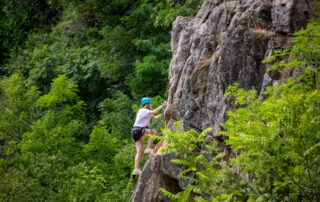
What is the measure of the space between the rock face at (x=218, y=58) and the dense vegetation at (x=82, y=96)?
606 centimetres

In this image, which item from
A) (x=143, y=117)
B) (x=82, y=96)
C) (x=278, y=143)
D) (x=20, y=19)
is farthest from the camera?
(x=20, y=19)

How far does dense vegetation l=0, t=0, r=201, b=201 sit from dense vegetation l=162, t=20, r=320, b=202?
959 cm

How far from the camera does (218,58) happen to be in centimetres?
1359

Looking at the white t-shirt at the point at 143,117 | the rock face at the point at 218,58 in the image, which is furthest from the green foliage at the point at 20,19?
the rock face at the point at 218,58

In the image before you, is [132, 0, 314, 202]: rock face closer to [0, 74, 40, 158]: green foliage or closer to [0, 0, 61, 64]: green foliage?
[0, 74, 40, 158]: green foliage

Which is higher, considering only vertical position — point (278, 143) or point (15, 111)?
point (278, 143)

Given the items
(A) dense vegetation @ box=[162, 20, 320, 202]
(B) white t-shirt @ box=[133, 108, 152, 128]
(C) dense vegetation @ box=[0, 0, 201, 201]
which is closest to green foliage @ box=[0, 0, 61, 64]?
(C) dense vegetation @ box=[0, 0, 201, 201]

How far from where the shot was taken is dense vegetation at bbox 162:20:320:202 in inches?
383

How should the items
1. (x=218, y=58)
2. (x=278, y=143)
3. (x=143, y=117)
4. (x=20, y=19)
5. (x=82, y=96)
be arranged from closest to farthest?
1. (x=278, y=143)
2. (x=218, y=58)
3. (x=143, y=117)
4. (x=82, y=96)
5. (x=20, y=19)

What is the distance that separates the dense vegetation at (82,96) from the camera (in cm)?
2111

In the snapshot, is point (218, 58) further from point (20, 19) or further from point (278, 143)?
point (20, 19)

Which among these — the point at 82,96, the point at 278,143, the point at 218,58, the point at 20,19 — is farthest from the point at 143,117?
the point at 20,19

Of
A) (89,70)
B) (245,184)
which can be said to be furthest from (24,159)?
(245,184)

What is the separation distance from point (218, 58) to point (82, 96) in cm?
1711
